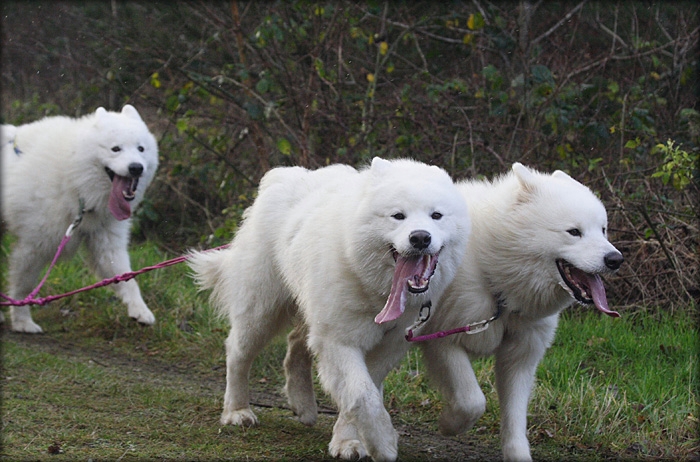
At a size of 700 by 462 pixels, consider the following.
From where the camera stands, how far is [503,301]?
12.9ft

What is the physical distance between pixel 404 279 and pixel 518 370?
3.01ft

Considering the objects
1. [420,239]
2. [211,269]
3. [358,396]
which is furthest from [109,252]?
[420,239]

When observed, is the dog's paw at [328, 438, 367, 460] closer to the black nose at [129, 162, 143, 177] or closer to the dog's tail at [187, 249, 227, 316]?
the dog's tail at [187, 249, 227, 316]

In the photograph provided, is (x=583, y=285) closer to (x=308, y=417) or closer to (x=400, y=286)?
(x=400, y=286)

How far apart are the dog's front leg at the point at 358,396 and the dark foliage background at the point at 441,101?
2741mm

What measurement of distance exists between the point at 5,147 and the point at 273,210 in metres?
3.47

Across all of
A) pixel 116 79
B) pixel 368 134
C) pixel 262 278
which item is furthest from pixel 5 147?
pixel 262 278

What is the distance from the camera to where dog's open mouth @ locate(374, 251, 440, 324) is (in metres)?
3.46

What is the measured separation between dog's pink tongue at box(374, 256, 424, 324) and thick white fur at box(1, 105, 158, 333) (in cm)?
336

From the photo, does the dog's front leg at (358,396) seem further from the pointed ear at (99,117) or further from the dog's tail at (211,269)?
the pointed ear at (99,117)

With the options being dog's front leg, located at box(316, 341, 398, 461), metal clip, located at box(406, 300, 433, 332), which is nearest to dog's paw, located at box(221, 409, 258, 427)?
dog's front leg, located at box(316, 341, 398, 461)

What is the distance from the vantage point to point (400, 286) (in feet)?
11.4

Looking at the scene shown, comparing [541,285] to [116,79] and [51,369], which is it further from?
[116,79]

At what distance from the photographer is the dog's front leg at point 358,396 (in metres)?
3.57
